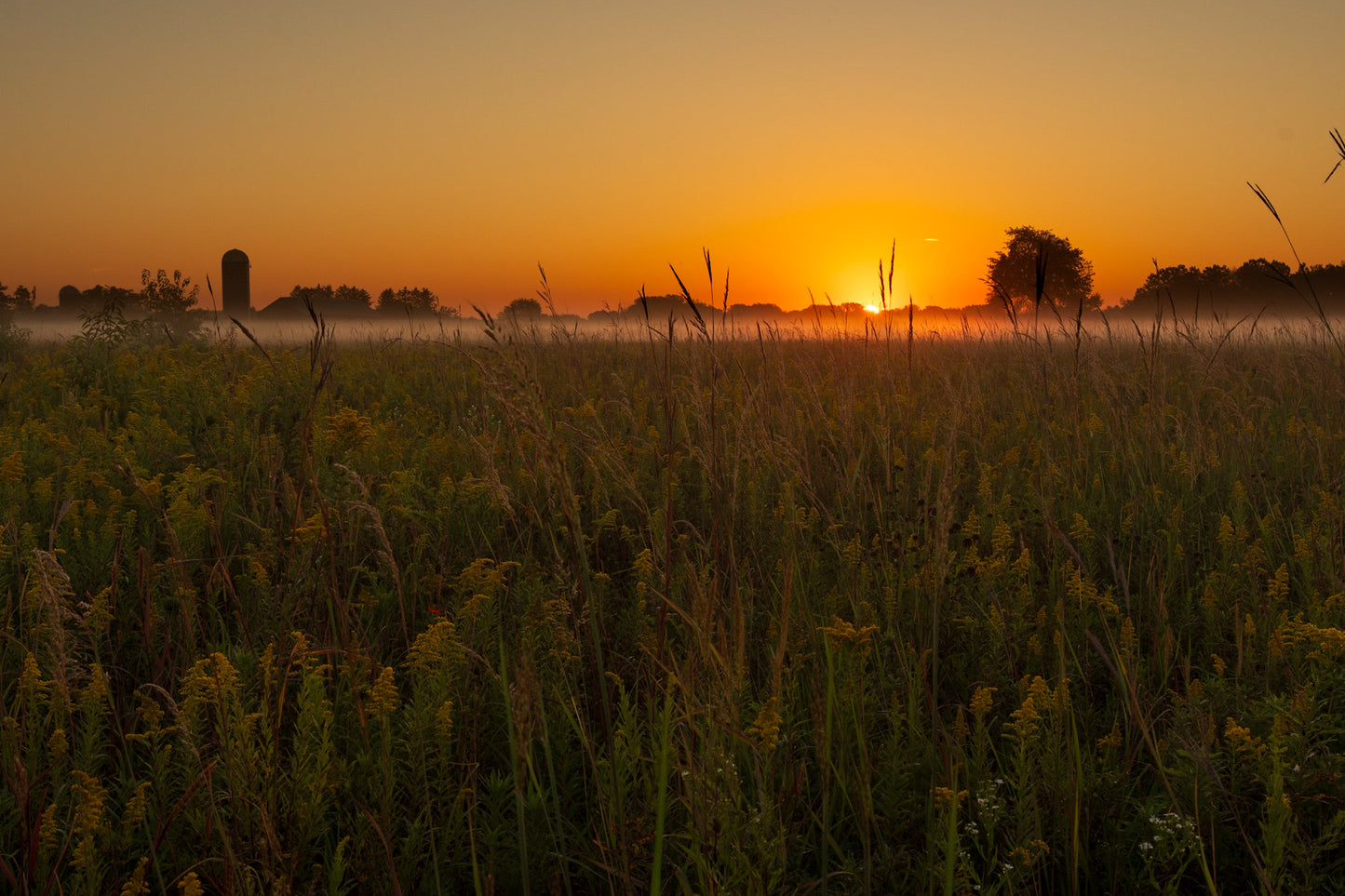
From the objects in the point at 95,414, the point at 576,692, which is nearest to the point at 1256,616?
the point at 576,692

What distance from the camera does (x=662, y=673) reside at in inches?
78.7

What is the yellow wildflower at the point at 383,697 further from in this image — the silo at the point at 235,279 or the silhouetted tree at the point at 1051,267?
the silhouetted tree at the point at 1051,267

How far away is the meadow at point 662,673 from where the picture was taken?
1.36m

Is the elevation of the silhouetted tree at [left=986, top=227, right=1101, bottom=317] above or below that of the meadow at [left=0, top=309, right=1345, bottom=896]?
above

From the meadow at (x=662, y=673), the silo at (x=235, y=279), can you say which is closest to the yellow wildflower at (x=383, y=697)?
the meadow at (x=662, y=673)

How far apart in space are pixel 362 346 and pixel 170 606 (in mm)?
9150

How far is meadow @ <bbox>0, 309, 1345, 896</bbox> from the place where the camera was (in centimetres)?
136

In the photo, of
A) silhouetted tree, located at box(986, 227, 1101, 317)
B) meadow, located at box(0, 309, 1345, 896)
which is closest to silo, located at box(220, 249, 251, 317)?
meadow, located at box(0, 309, 1345, 896)

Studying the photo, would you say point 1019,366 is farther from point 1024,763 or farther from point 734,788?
point 734,788

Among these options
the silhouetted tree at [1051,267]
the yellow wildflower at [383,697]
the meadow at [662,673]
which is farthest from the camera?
the silhouetted tree at [1051,267]

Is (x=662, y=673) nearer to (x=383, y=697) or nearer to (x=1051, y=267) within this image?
(x=383, y=697)

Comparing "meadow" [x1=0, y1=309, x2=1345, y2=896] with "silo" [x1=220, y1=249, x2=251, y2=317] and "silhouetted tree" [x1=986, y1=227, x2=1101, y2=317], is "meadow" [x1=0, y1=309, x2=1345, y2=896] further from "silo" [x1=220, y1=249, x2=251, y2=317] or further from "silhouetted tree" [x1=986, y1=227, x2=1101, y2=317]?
"silhouetted tree" [x1=986, y1=227, x2=1101, y2=317]

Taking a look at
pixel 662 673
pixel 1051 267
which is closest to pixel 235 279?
pixel 662 673

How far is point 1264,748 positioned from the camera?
56.9 inches
